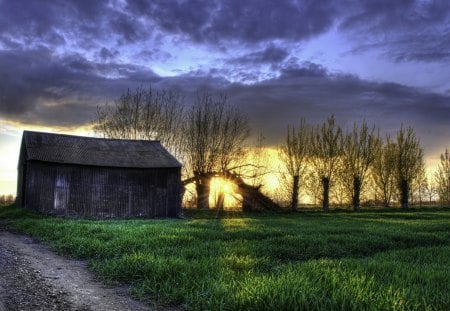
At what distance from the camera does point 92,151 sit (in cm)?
3519

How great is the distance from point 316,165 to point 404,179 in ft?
41.2

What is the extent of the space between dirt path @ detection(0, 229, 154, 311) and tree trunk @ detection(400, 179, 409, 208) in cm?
4714

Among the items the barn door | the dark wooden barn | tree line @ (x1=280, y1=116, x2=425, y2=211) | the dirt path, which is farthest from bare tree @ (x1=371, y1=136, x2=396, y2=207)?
the dirt path

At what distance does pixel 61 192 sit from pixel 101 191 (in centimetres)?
286

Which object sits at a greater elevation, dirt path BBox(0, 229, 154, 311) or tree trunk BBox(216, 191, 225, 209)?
tree trunk BBox(216, 191, 225, 209)

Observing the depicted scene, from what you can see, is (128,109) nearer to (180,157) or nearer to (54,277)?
(180,157)

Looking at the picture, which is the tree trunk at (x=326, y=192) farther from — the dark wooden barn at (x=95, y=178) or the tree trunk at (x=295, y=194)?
the dark wooden barn at (x=95, y=178)

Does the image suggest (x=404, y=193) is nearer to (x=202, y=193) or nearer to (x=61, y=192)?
(x=202, y=193)

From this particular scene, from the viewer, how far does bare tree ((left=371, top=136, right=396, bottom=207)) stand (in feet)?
181

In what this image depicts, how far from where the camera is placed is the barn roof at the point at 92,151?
3316 centimetres

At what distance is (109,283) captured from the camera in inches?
357

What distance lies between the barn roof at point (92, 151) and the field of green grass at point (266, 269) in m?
16.8

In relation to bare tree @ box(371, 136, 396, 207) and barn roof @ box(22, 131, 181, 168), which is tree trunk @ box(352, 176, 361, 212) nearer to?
bare tree @ box(371, 136, 396, 207)

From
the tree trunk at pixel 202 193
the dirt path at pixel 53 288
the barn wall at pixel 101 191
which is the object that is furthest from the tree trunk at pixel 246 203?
the dirt path at pixel 53 288
